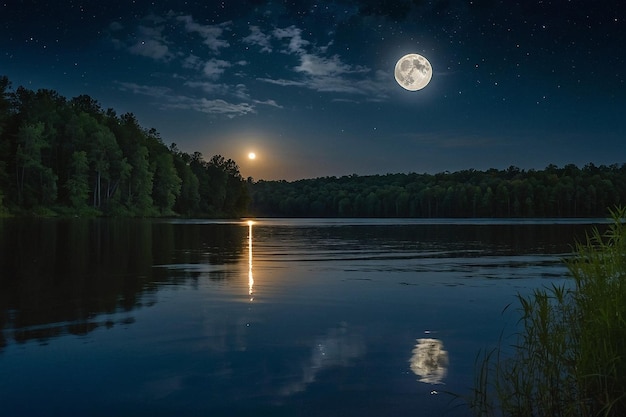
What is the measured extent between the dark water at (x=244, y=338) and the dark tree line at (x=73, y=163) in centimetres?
8734

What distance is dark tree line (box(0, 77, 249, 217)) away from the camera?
108875 mm

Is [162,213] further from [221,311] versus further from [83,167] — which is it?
[221,311]

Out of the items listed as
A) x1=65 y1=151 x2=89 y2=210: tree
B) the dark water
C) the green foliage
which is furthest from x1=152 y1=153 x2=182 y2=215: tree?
the green foliage

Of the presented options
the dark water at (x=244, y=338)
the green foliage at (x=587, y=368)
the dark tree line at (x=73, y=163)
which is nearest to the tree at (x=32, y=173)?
the dark tree line at (x=73, y=163)

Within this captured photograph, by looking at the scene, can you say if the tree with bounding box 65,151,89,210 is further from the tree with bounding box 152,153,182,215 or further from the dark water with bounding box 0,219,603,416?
the dark water with bounding box 0,219,603,416

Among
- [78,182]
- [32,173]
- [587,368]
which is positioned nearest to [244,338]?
[587,368]

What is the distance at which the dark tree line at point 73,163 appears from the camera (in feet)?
357

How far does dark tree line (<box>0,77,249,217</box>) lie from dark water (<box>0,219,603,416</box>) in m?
87.3

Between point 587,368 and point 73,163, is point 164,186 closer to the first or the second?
point 73,163

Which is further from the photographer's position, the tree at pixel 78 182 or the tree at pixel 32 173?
the tree at pixel 78 182

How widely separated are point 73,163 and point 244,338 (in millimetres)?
117015

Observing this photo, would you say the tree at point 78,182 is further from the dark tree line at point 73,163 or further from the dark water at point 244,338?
the dark water at point 244,338

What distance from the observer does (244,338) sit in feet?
39.0

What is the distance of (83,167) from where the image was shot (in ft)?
392
